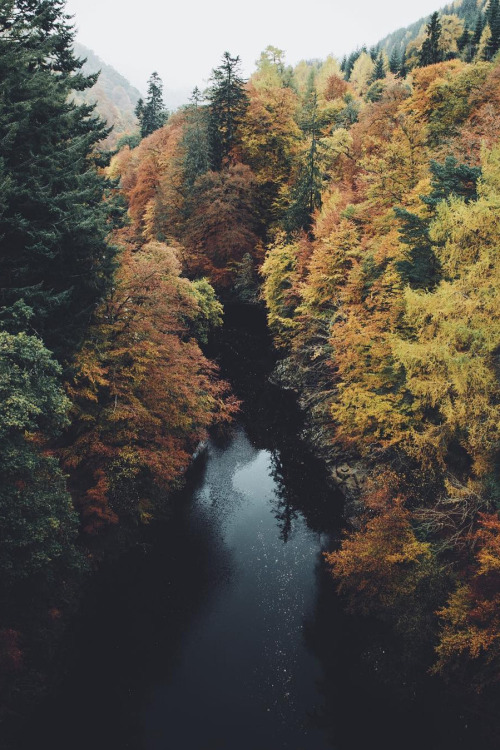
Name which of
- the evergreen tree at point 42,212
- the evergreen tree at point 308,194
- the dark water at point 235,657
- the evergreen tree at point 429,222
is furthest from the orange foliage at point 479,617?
the evergreen tree at point 308,194

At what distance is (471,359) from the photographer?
451 inches

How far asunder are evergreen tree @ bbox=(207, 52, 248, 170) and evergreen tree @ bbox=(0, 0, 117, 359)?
2962cm

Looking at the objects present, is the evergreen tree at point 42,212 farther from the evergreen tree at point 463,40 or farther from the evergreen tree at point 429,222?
the evergreen tree at point 463,40

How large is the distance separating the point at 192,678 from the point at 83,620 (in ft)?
13.6

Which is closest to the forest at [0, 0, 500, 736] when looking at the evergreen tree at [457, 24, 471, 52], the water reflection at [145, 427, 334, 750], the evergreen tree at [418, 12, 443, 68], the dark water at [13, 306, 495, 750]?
the dark water at [13, 306, 495, 750]

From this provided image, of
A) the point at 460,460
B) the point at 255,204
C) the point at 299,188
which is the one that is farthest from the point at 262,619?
the point at 255,204

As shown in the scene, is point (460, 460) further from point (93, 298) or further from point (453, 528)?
point (93, 298)

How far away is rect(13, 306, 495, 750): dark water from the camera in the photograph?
1095 cm

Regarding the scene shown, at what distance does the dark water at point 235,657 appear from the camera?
35.9ft

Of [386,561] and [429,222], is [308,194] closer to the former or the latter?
[429,222]

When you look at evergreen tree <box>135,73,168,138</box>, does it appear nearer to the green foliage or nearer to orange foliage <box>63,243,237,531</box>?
orange foliage <box>63,243,237,531</box>

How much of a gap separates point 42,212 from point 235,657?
14654 mm

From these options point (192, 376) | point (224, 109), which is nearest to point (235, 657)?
point (192, 376)

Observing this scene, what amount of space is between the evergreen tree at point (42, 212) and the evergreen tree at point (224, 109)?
29620mm
